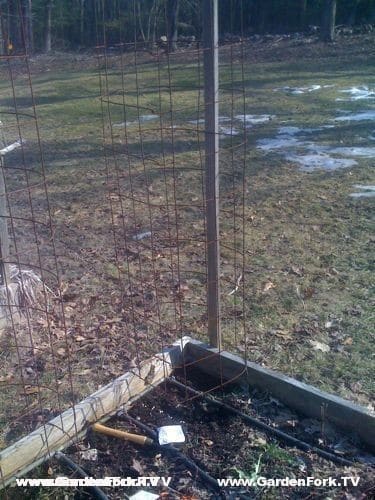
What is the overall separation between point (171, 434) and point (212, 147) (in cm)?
154

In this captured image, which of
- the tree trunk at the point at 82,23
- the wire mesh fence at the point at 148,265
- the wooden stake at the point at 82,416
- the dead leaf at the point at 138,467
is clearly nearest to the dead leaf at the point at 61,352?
the wire mesh fence at the point at 148,265

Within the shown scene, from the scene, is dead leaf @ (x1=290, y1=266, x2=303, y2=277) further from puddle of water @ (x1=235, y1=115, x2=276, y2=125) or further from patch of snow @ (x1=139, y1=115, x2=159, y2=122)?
patch of snow @ (x1=139, y1=115, x2=159, y2=122)

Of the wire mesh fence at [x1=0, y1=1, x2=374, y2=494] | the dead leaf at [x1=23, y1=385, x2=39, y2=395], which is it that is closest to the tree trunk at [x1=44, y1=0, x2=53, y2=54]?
the wire mesh fence at [x1=0, y1=1, x2=374, y2=494]

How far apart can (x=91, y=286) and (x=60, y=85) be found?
13717mm

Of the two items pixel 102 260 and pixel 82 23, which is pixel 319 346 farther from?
pixel 82 23

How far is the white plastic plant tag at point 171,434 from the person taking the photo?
319cm

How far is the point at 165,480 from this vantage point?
2.97 m

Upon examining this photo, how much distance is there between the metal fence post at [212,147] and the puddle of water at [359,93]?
33.0ft

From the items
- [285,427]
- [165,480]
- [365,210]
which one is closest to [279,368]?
[285,427]

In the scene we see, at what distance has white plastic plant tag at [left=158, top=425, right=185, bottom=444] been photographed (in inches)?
126

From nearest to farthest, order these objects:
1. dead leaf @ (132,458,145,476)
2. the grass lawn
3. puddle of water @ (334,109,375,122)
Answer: dead leaf @ (132,458,145,476) → the grass lawn → puddle of water @ (334,109,375,122)

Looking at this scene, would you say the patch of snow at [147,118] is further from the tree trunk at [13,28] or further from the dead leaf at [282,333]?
the dead leaf at [282,333]

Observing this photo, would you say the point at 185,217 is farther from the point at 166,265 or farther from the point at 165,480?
the point at 165,480

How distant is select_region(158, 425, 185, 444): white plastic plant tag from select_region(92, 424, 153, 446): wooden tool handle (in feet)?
0.22
